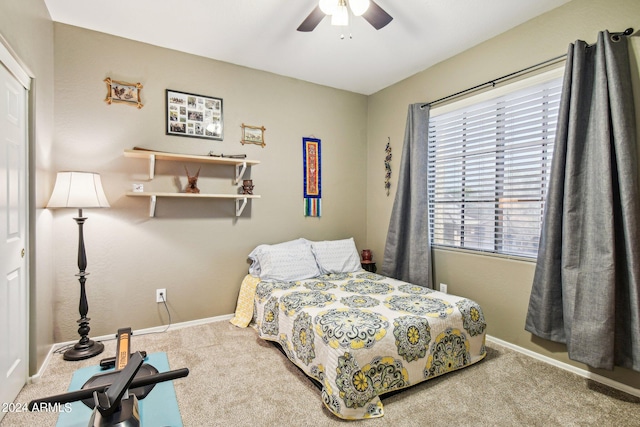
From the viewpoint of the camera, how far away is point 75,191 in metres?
2.38

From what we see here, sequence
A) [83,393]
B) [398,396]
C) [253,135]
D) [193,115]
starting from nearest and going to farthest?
1. [83,393]
2. [398,396]
3. [193,115]
4. [253,135]

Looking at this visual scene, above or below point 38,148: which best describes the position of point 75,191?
below

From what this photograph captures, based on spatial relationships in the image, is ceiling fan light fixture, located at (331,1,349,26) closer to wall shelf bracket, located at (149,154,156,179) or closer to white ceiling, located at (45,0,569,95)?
white ceiling, located at (45,0,569,95)

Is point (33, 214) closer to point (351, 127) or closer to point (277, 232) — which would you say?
point (277, 232)

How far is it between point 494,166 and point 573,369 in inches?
63.9

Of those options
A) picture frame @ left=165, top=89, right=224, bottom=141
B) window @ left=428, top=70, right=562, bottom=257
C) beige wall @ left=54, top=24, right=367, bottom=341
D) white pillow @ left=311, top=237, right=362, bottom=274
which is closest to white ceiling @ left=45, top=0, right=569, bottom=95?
beige wall @ left=54, top=24, right=367, bottom=341

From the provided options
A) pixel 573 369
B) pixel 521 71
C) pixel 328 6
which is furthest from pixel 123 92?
pixel 573 369

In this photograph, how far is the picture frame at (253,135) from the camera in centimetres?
346

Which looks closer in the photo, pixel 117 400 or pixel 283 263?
pixel 117 400

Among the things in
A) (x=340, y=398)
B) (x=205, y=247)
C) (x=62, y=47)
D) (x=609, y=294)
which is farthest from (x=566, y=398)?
(x=62, y=47)

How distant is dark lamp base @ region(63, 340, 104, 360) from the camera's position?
249 centimetres

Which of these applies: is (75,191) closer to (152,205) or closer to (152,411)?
(152,205)

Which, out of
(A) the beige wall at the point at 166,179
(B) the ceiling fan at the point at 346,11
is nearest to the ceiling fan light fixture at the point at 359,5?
(B) the ceiling fan at the point at 346,11

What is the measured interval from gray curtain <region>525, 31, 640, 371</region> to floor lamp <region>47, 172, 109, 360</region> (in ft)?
10.8
